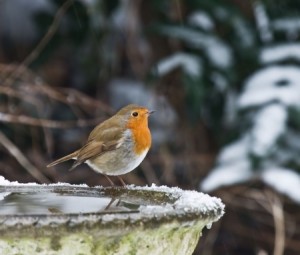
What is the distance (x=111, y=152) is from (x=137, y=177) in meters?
1.95

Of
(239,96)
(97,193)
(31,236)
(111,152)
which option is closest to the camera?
(31,236)

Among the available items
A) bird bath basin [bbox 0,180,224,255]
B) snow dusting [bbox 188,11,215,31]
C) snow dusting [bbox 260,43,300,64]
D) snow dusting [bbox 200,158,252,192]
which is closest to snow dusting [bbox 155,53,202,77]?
snow dusting [bbox 188,11,215,31]

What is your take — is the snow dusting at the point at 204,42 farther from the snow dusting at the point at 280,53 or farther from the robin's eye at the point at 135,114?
the robin's eye at the point at 135,114

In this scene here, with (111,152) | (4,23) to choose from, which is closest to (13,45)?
(4,23)

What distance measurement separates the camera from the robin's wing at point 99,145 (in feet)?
10.0

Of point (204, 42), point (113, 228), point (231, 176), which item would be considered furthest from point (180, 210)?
point (204, 42)

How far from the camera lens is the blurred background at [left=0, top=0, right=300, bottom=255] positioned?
4.37 m

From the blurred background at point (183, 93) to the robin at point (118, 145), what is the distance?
1054mm

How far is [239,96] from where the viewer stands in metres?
4.64

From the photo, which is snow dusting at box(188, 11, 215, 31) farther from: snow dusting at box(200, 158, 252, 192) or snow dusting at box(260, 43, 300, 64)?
snow dusting at box(200, 158, 252, 192)

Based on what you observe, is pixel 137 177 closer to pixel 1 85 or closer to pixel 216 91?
pixel 216 91

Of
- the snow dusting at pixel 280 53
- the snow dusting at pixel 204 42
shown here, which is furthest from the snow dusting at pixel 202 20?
the snow dusting at pixel 280 53

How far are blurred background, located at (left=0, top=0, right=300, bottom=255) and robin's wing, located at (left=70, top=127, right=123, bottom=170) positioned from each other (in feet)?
3.50

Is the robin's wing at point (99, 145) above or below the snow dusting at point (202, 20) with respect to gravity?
below
